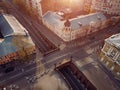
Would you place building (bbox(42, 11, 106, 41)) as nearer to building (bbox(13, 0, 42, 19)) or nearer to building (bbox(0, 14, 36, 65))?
building (bbox(13, 0, 42, 19))

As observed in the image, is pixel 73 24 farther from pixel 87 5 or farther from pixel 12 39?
pixel 12 39

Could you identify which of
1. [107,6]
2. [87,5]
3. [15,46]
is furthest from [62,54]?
[87,5]

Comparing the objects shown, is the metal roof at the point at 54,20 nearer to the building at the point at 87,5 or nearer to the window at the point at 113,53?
the building at the point at 87,5

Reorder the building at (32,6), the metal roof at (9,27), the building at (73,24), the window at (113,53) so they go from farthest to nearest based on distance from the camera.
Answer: the building at (32,6), the building at (73,24), the metal roof at (9,27), the window at (113,53)

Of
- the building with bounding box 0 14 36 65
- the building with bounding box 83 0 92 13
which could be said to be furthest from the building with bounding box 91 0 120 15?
the building with bounding box 0 14 36 65

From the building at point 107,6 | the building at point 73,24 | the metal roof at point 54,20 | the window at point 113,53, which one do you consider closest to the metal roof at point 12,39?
the metal roof at point 54,20
